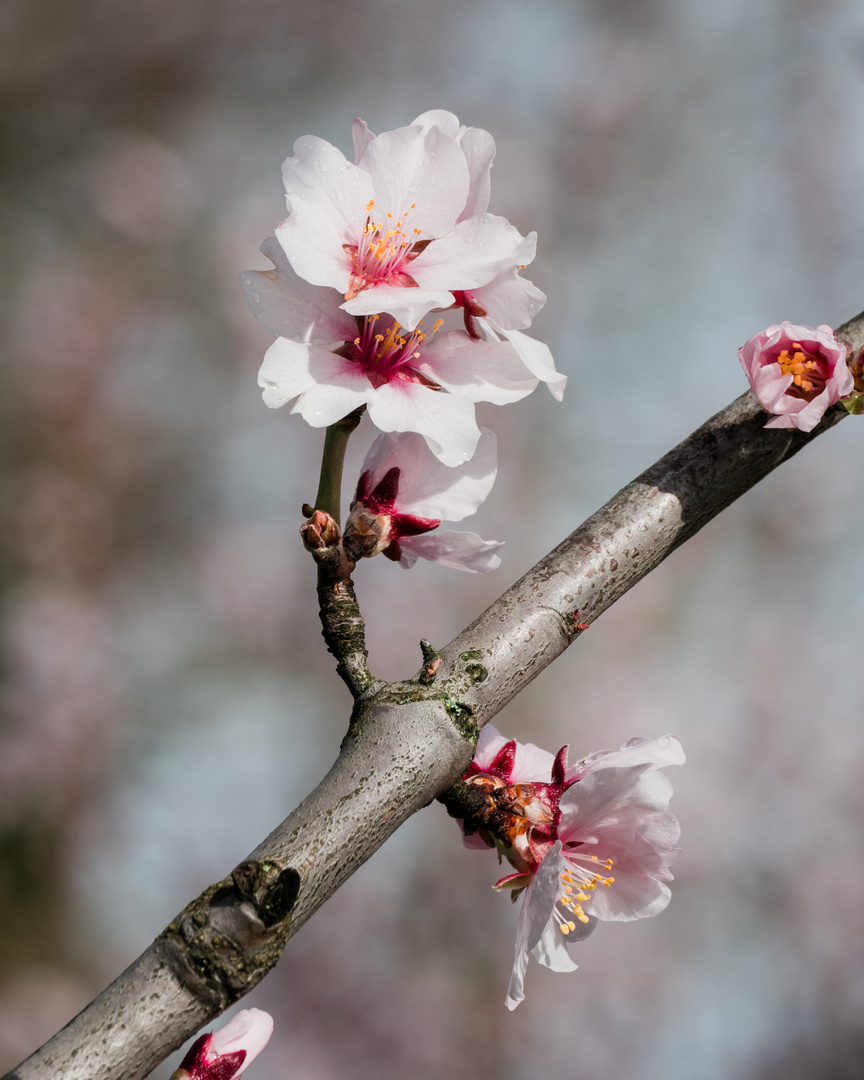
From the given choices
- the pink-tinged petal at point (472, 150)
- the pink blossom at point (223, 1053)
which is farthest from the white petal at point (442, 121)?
the pink blossom at point (223, 1053)

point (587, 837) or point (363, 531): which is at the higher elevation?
point (363, 531)

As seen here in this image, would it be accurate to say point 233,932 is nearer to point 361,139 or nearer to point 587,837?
point 587,837

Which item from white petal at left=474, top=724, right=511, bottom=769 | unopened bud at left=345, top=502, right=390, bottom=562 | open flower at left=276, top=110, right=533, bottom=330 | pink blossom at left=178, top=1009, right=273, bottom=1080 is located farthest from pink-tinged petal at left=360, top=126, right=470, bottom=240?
pink blossom at left=178, top=1009, right=273, bottom=1080

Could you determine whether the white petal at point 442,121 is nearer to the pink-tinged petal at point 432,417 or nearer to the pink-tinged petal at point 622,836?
the pink-tinged petal at point 432,417

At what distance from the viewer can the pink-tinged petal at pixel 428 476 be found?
376mm

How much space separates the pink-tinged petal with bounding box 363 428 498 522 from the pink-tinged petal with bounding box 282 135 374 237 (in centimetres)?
9

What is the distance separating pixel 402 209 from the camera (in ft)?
1.17

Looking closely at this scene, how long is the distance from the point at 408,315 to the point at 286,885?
0.67ft

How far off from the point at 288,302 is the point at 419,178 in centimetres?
8

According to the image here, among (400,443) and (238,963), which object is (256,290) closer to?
Answer: (400,443)

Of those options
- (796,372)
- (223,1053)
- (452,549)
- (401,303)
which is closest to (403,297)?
(401,303)

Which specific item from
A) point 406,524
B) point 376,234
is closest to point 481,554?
point 406,524

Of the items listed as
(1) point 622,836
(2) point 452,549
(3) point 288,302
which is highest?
(3) point 288,302

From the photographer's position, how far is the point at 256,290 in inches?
13.1
